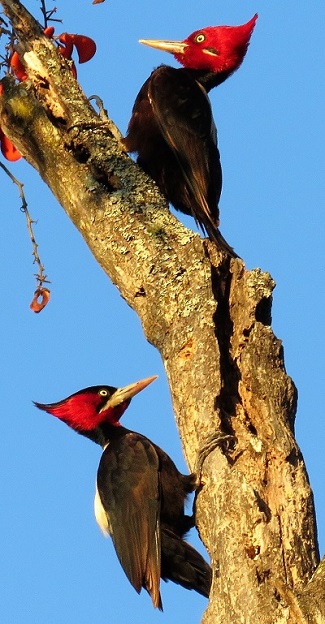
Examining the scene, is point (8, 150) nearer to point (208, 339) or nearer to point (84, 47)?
point (84, 47)

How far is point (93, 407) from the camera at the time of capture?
453cm

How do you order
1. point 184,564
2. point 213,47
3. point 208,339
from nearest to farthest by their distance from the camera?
point 208,339, point 184,564, point 213,47

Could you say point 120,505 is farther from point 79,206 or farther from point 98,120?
point 98,120

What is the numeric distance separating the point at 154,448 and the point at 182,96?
1.66m

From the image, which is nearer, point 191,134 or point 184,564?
point 184,564

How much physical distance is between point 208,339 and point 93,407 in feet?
4.89

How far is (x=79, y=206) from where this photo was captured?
3676mm

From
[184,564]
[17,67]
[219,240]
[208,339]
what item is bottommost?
[184,564]

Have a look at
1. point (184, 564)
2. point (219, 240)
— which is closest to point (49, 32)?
point (219, 240)

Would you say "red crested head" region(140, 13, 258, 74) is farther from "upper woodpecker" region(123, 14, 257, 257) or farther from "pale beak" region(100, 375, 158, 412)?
"pale beak" region(100, 375, 158, 412)

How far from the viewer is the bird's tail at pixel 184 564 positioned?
3.78 m

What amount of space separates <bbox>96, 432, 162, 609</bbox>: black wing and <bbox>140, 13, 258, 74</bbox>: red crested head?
208cm

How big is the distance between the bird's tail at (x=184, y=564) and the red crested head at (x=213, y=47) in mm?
2518

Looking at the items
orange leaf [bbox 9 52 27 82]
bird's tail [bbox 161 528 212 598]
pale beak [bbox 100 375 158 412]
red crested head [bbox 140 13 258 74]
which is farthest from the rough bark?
red crested head [bbox 140 13 258 74]
